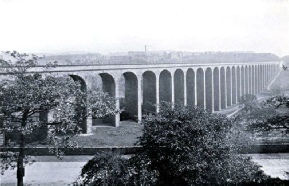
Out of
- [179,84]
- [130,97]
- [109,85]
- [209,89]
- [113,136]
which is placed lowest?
[113,136]

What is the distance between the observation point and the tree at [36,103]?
42.1 feet

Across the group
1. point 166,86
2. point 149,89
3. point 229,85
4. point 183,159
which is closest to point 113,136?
point 149,89

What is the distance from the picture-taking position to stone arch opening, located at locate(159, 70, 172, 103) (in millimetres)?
38031

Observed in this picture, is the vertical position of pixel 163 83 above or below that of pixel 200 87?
above

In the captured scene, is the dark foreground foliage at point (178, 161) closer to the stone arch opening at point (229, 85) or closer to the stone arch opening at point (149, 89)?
the stone arch opening at point (149, 89)

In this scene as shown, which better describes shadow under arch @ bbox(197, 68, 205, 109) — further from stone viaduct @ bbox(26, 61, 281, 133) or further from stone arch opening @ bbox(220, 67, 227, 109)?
stone arch opening @ bbox(220, 67, 227, 109)

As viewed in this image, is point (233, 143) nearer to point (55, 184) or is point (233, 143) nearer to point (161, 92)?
point (55, 184)

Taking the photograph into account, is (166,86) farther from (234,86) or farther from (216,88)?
(234,86)

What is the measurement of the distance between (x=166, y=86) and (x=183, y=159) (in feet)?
87.9

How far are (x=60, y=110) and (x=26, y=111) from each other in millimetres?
1431

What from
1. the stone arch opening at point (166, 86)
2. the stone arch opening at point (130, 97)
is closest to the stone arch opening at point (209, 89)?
the stone arch opening at point (166, 86)

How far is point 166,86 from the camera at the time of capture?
38469 mm

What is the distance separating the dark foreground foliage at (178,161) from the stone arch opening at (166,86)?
990 inches

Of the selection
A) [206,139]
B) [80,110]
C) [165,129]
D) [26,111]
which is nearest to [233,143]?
[206,139]
